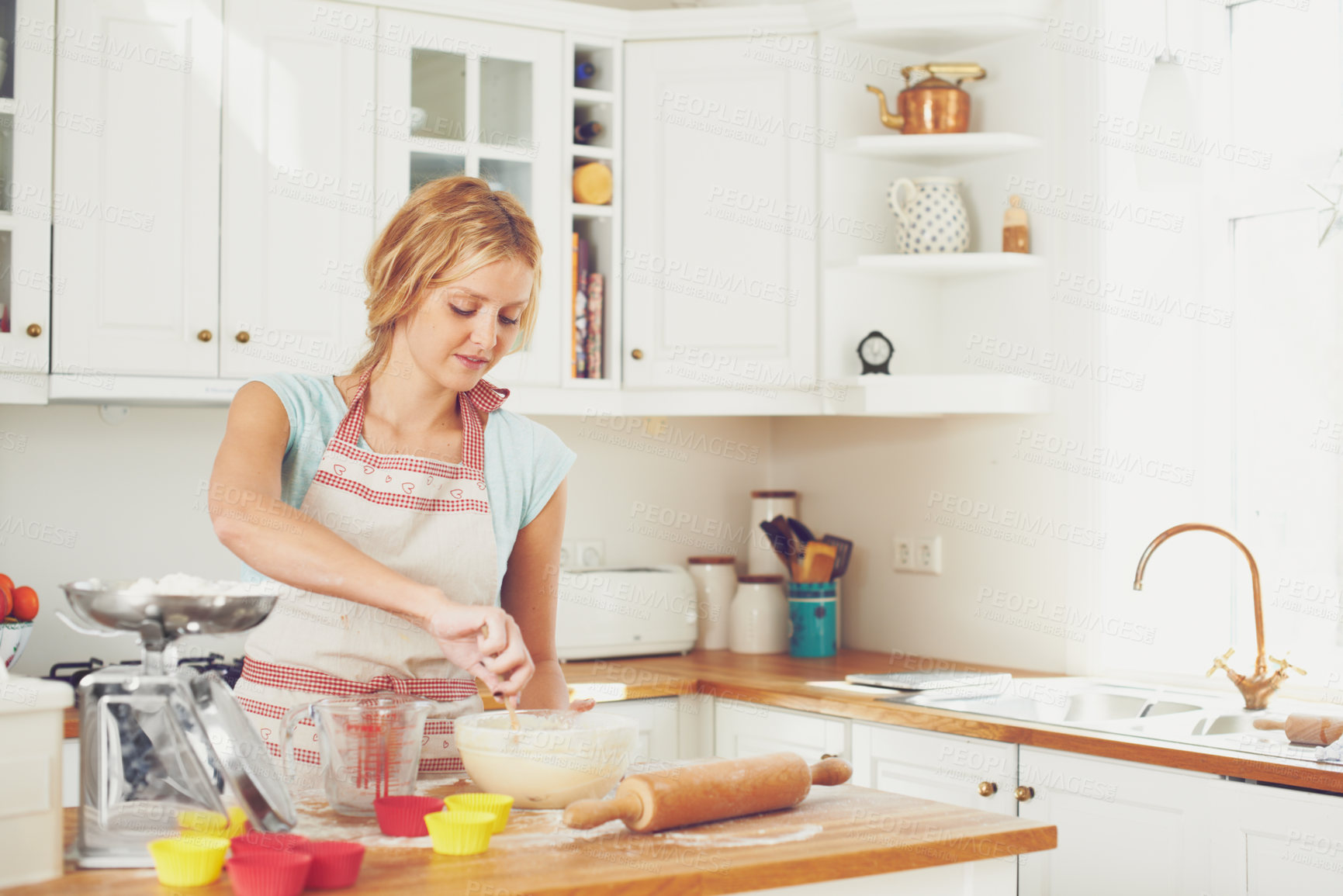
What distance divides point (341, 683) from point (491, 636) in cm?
43

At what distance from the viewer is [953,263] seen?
2.91 metres

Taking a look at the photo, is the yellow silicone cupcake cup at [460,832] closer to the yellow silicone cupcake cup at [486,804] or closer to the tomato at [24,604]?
the yellow silicone cupcake cup at [486,804]

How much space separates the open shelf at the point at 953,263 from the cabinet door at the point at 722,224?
0.53 ft

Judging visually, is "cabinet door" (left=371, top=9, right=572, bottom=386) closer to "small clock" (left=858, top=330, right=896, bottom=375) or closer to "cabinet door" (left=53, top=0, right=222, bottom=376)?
"cabinet door" (left=53, top=0, right=222, bottom=376)

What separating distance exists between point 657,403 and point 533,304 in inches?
51.2

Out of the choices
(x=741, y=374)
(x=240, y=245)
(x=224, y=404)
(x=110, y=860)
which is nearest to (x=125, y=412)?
(x=224, y=404)

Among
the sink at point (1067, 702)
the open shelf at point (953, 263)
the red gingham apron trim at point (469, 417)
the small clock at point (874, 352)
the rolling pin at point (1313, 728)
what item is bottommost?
the sink at point (1067, 702)

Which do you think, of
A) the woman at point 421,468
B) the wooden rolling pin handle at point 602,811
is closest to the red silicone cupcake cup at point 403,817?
the wooden rolling pin handle at point 602,811

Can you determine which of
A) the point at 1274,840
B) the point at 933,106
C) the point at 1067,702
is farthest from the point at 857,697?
the point at 933,106

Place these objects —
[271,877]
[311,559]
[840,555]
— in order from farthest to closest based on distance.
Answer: [840,555] → [311,559] → [271,877]

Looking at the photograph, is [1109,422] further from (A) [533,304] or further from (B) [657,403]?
(A) [533,304]

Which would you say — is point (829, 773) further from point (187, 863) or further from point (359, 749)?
point (187, 863)

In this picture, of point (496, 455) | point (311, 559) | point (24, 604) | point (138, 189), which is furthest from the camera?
point (138, 189)

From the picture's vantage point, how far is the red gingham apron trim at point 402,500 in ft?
5.48
